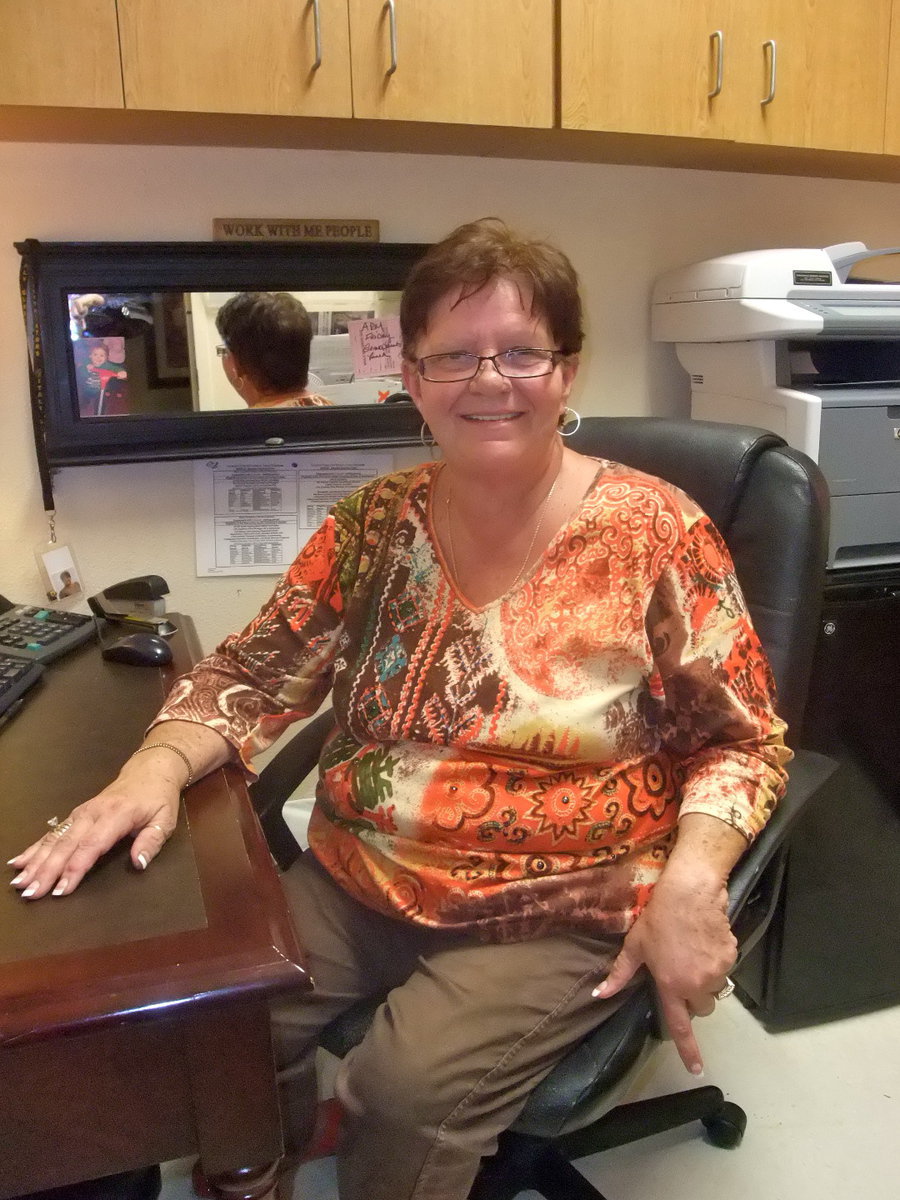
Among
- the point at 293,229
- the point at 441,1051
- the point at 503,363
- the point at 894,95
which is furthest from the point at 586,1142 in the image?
the point at 894,95

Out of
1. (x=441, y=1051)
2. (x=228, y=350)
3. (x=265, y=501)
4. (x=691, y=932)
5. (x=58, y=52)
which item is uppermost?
(x=58, y=52)

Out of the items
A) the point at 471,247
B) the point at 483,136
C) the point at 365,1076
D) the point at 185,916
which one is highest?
the point at 483,136

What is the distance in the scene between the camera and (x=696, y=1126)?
1.47 meters

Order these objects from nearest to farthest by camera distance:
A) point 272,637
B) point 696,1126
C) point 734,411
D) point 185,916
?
point 185,916, point 272,637, point 696,1126, point 734,411

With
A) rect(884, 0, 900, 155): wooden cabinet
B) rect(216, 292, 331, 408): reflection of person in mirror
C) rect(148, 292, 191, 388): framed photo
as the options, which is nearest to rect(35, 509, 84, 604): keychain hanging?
rect(148, 292, 191, 388): framed photo

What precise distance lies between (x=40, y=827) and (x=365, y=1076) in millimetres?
420

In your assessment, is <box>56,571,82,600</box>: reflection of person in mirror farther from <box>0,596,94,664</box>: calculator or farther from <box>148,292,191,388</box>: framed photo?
<box>148,292,191,388</box>: framed photo

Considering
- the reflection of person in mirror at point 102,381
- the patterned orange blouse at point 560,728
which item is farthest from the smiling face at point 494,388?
the reflection of person in mirror at point 102,381

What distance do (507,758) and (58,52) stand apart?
113 cm

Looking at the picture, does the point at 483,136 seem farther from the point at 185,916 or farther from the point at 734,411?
the point at 185,916

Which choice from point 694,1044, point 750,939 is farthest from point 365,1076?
point 750,939

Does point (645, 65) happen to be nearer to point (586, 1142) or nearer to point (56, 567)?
point (56, 567)

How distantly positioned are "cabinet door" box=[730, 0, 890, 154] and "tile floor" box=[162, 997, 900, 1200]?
1.55 metres

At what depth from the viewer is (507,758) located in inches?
40.5
